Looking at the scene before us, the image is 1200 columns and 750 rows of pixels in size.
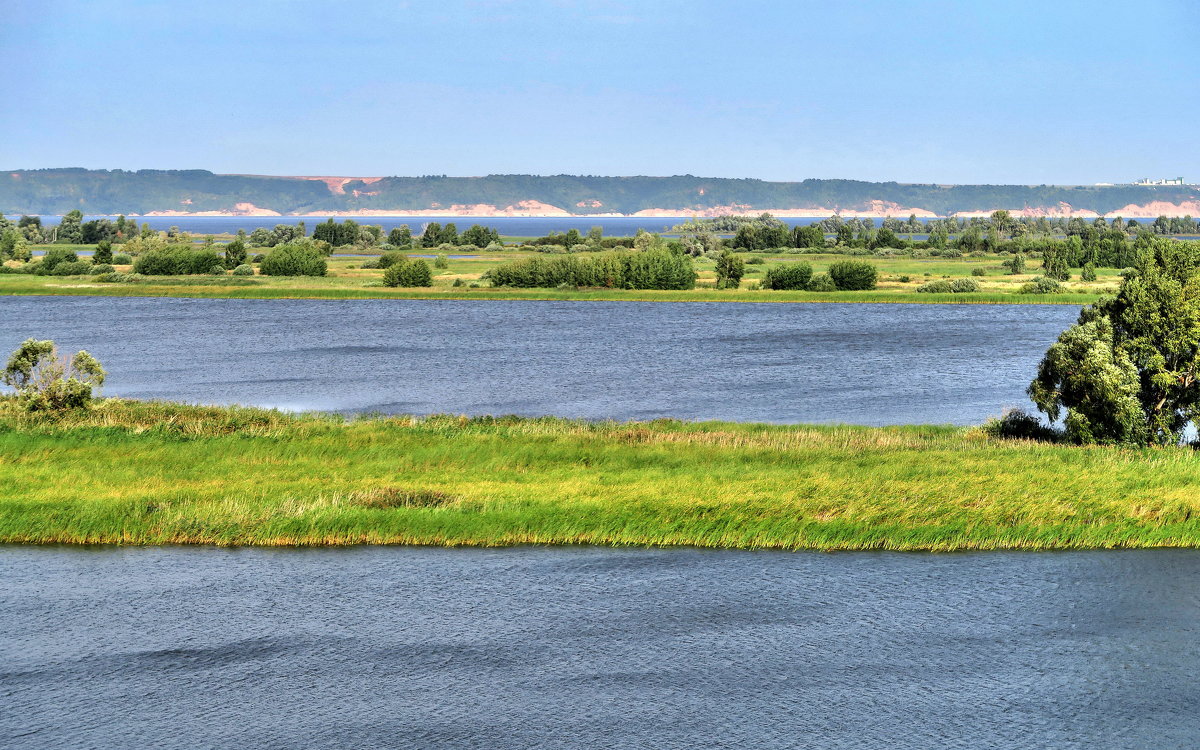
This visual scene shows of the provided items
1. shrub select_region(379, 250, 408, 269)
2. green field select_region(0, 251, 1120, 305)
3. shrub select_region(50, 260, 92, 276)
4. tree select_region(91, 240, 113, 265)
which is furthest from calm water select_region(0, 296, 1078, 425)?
tree select_region(91, 240, 113, 265)

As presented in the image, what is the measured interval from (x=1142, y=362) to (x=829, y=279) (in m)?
87.5

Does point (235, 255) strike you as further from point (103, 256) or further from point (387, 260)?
point (387, 260)

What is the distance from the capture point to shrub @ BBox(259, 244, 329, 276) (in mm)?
138000

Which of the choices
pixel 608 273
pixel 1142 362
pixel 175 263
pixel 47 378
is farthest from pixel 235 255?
pixel 1142 362

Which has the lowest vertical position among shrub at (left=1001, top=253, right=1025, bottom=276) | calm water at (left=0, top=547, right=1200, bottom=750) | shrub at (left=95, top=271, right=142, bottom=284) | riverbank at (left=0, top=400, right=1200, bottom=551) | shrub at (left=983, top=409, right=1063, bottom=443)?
calm water at (left=0, top=547, right=1200, bottom=750)

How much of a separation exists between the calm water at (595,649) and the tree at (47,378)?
13.5 m

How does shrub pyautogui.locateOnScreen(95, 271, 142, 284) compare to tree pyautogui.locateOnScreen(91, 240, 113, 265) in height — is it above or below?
below

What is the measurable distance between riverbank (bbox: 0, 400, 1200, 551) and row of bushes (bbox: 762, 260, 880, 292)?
277ft

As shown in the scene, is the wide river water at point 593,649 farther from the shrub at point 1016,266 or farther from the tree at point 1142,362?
the shrub at point 1016,266

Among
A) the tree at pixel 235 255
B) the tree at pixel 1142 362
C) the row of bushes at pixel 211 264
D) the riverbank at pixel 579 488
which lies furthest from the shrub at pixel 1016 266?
the riverbank at pixel 579 488

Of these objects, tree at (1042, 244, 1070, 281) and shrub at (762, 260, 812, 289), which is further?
tree at (1042, 244, 1070, 281)

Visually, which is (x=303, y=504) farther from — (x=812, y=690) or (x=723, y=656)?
(x=812, y=690)

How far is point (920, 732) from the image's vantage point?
1983 centimetres

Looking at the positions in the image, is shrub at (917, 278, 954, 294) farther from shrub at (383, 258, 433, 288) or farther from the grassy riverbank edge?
shrub at (383, 258, 433, 288)
